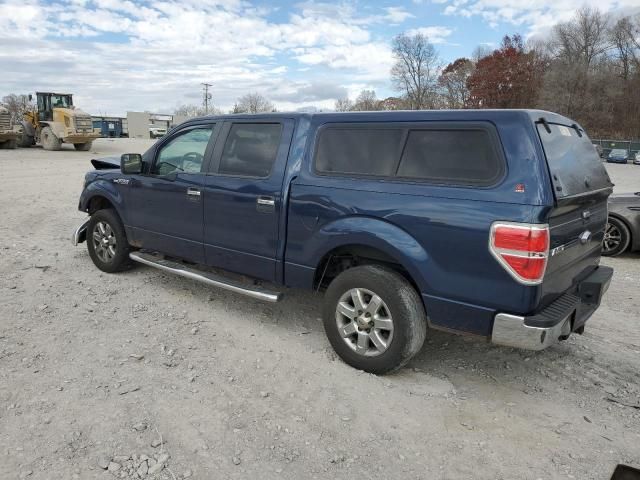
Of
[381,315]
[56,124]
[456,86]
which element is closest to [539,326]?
[381,315]

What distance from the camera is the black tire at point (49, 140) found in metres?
26.2

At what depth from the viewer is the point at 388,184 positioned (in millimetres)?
3490

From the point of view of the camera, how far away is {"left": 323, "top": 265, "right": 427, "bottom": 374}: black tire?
3.42 meters

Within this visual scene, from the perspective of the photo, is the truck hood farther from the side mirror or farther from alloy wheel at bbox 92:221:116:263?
the side mirror

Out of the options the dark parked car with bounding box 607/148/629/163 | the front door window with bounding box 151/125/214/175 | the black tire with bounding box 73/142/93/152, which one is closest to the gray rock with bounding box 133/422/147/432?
the front door window with bounding box 151/125/214/175

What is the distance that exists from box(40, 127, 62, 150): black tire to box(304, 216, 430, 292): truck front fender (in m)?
26.7

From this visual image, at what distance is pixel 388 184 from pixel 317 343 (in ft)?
5.16

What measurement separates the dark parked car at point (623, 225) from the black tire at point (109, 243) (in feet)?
21.5

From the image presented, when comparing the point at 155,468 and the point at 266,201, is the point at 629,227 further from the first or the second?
the point at 155,468

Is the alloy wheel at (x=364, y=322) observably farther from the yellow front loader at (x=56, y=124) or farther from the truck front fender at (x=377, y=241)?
the yellow front loader at (x=56, y=124)

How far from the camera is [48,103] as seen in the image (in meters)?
26.9

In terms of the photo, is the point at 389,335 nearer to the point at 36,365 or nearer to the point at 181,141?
the point at 36,365

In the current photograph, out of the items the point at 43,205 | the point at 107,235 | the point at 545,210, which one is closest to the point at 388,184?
the point at 545,210

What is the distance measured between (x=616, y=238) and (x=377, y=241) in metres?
5.62
